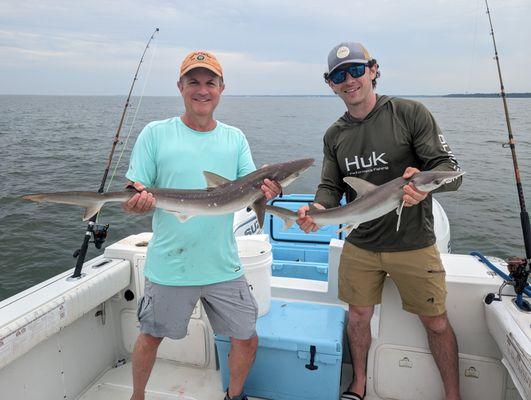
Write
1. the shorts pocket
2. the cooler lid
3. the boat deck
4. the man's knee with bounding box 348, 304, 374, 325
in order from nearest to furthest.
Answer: the shorts pocket → the cooler lid → the man's knee with bounding box 348, 304, 374, 325 → the boat deck

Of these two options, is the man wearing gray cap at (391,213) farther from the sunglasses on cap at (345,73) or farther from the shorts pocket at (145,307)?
the shorts pocket at (145,307)

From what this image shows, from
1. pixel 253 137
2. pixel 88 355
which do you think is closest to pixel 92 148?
pixel 253 137

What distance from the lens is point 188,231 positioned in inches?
121

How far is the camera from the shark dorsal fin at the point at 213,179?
9.60 ft

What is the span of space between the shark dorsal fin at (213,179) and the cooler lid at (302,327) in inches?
57.1

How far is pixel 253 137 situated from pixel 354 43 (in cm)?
3061

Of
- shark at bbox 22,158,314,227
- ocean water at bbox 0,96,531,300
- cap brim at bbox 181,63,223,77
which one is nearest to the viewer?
shark at bbox 22,158,314,227

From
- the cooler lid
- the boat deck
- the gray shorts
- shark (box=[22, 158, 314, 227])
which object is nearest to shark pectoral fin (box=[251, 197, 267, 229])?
shark (box=[22, 158, 314, 227])

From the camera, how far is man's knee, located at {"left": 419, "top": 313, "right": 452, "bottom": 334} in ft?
11.1

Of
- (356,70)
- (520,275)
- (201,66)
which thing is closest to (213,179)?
(201,66)

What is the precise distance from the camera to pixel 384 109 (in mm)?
3379

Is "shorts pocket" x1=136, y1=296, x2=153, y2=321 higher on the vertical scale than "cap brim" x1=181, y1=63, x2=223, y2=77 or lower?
lower

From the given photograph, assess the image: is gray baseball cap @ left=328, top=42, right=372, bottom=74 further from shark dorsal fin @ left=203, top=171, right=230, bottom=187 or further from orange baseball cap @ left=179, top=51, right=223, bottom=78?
shark dorsal fin @ left=203, top=171, right=230, bottom=187

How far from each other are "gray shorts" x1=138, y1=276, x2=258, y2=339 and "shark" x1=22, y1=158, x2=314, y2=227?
21.8 inches
